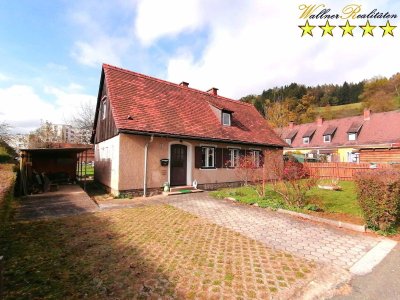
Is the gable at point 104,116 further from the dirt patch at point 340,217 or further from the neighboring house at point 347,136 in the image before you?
the neighboring house at point 347,136

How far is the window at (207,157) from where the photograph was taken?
15.1 meters

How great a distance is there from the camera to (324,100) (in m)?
67.0

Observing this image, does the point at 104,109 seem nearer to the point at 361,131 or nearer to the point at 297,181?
the point at 297,181

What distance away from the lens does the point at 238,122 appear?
62.8 ft

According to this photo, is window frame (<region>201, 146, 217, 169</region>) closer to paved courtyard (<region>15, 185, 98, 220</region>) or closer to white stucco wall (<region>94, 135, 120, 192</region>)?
white stucco wall (<region>94, 135, 120, 192</region>)

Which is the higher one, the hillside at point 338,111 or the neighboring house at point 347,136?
the hillside at point 338,111

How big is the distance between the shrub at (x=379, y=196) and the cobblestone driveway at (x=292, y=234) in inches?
26.7

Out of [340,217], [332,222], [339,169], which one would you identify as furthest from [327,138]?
[332,222]

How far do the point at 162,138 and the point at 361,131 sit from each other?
105ft

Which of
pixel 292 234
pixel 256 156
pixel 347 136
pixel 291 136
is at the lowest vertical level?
pixel 292 234

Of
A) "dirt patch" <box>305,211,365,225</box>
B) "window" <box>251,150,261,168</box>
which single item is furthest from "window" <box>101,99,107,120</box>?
"dirt patch" <box>305,211,365,225</box>

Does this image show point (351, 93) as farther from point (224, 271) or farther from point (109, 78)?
point (224, 271)

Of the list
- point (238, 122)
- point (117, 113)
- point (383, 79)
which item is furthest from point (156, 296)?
point (383, 79)

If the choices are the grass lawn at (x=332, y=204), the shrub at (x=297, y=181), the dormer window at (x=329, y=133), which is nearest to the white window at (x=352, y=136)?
the dormer window at (x=329, y=133)
